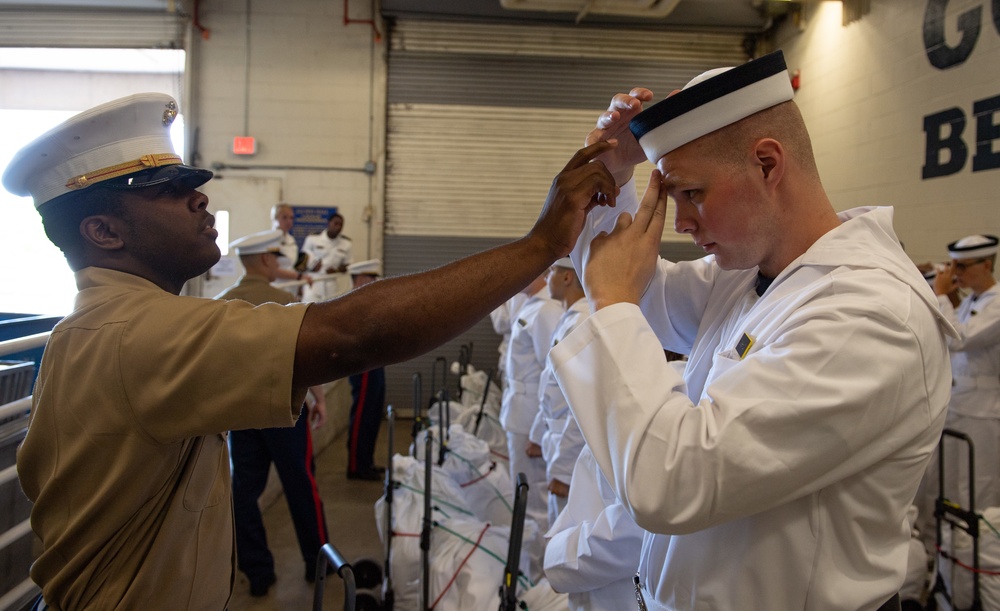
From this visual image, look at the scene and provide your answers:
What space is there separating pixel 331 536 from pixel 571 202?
13.5ft

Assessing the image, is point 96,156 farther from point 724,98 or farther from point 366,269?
point 366,269

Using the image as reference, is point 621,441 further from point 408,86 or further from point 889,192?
point 408,86

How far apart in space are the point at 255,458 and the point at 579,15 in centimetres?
677

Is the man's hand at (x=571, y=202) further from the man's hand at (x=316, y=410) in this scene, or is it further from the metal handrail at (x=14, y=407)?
the man's hand at (x=316, y=410)

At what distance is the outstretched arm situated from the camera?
3.57 feet

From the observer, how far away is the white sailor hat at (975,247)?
15.2 feet

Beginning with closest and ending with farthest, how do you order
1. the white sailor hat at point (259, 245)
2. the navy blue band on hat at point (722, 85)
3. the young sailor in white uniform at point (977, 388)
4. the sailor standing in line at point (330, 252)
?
1. the navy blue band on hat at point (722, 85)
2. the white sailor hat at point (259, 245)
3. the young sailor in white uniform at point (977, 388)
4. the sailor standing in line at point (330, 252)

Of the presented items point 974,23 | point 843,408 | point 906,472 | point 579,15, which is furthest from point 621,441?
point 579,15

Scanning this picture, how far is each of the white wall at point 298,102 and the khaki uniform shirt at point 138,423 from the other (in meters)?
7.68

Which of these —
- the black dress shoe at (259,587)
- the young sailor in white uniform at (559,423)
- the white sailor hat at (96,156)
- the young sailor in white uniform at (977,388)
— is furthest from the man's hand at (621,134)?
the young sailor in white uniform at (977,388)

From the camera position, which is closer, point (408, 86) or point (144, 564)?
point (144, 564)

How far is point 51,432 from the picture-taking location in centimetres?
116

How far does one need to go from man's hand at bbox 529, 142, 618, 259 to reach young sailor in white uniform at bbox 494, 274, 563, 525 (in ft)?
11.1

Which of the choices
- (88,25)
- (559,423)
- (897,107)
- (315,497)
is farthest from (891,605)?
(88,25)
